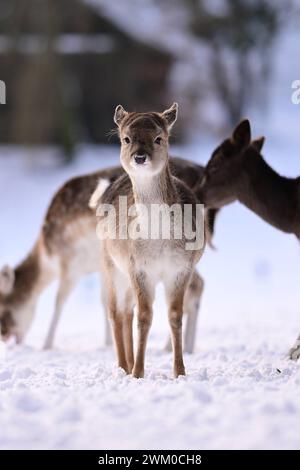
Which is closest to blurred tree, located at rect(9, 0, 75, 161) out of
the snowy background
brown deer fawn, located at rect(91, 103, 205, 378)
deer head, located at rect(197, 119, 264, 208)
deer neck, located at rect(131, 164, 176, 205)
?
the snowy background

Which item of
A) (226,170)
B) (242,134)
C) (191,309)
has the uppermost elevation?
(242,134)

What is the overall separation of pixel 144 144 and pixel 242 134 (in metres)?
2.13

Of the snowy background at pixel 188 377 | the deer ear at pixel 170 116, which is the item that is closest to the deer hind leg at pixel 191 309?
the snowy background at pixel 188 377

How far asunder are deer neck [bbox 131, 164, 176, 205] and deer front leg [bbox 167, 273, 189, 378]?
504mm

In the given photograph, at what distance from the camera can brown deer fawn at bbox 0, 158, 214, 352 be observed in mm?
9602

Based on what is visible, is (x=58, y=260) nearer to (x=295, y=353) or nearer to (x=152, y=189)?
(x=295, y=353)

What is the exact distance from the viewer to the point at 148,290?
587 centimetres

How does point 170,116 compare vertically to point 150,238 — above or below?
above

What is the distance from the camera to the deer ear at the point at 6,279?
33.0ft

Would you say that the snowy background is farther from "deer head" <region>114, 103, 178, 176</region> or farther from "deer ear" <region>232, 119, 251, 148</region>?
"deer ear" <region>232, 119, 251, 148</region>

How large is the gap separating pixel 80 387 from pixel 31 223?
1584 centimetres

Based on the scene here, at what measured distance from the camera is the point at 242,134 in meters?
7.55

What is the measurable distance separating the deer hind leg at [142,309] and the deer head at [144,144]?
2.29 feet
